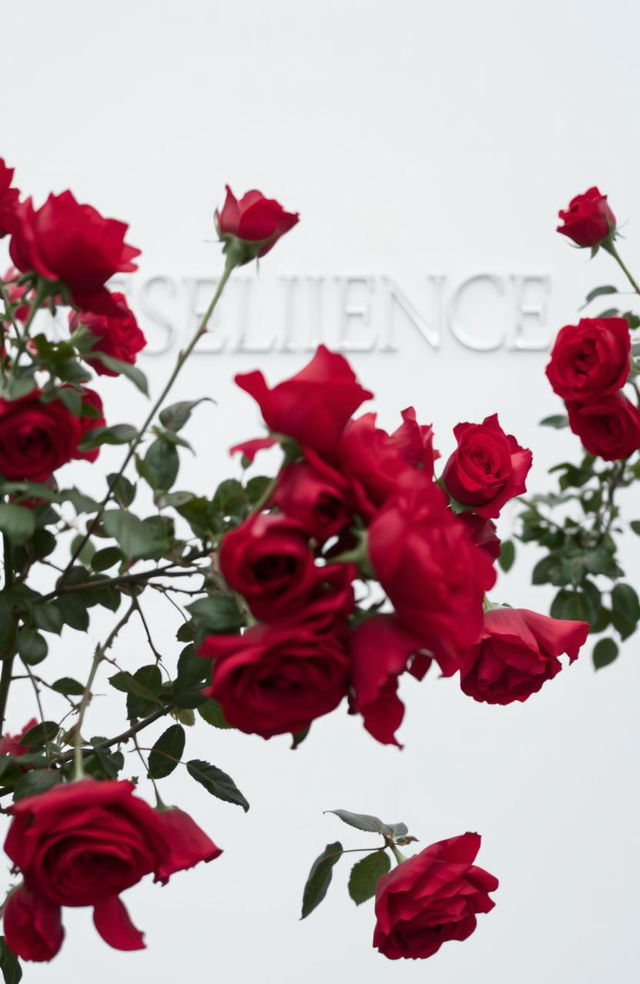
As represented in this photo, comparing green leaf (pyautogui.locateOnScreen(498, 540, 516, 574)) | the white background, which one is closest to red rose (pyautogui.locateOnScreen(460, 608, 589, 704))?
green leaf (pyautogui.locateOnScreen(498, 540, 516, 574))

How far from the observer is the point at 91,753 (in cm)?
63

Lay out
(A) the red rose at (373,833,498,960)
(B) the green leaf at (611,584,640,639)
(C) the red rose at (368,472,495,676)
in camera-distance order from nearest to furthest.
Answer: (C) the red rose at (368,472,495,676) < (A) the red rose at (373,833,498,960) < (B) the green leaf at (611,584,640,639)

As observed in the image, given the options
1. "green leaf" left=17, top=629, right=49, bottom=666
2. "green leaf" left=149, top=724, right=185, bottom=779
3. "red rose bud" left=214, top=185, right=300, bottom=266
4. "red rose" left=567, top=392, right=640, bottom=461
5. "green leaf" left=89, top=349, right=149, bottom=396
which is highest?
"red rose" left=567, top=392, right=640, bottom=461

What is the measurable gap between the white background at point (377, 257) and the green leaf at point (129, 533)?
164 cm

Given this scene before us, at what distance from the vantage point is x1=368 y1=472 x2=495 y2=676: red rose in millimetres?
369

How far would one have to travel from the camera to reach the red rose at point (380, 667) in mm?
376

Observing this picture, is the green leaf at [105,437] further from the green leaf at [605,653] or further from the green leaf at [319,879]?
the green leaf at [605,653]

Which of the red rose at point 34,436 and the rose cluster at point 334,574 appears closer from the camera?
the rose cluster at point 334,574

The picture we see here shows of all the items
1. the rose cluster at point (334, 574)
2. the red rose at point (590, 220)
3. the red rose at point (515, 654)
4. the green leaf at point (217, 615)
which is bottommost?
the rose cluster at point (334, 574)

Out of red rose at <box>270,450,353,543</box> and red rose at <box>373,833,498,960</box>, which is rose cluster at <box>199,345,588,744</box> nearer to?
red rose at <box>270,450,353,543</box>

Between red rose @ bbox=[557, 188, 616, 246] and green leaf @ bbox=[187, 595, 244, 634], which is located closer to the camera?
green leaf @ bbox=[187, 595, 244, 634]

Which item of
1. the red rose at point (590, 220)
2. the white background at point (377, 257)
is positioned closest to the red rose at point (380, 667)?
the red rose at point (590, 220)

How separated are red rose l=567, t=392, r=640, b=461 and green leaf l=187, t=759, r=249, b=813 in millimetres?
451

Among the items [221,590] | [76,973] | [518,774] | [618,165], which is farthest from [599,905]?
[221,590]
